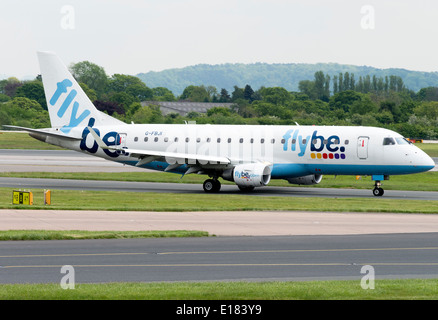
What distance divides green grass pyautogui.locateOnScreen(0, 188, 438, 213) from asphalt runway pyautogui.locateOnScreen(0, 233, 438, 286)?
29.0 feet

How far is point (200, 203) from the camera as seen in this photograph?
3688 cm

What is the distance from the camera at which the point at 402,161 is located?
42125 millimetres

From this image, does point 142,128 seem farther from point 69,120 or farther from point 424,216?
point 424,216

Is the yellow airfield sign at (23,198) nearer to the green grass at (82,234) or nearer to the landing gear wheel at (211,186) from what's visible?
the green grass at (82,234)

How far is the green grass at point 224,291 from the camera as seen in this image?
15.0 metres

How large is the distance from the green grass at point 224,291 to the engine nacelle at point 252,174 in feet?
84.2

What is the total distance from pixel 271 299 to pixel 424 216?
19.4 m
